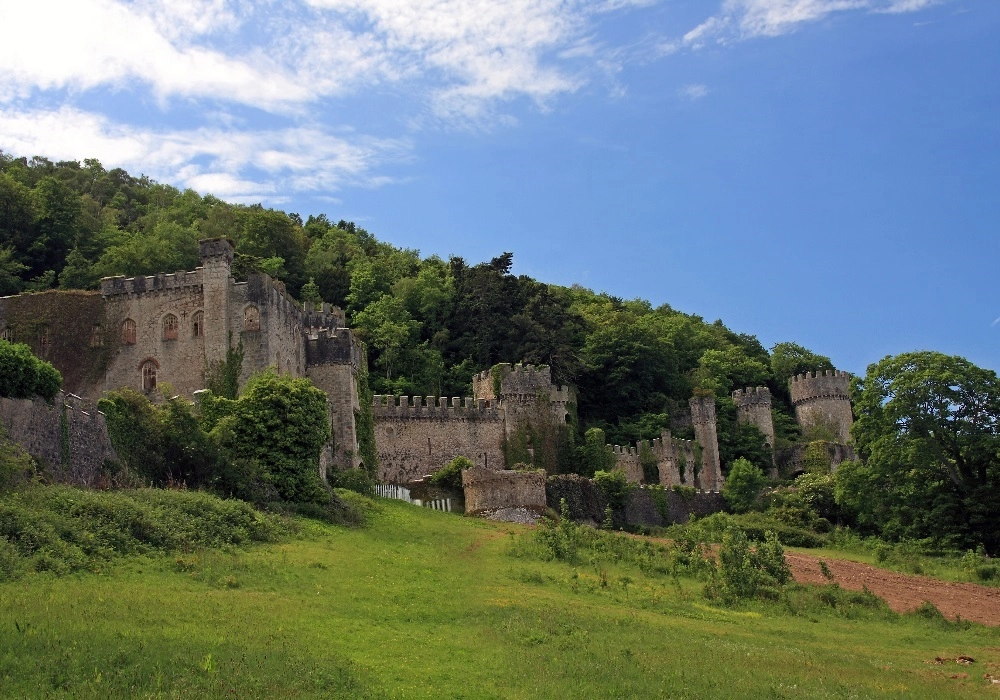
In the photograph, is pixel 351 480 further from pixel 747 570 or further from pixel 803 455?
pixel 803 455

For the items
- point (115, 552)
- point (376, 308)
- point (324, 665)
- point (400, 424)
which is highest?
point (376, 308)

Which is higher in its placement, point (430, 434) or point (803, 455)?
point (430, 434)

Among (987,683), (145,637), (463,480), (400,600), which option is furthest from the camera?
(463,480)

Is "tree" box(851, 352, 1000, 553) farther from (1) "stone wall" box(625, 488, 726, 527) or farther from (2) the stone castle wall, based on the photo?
(2) the stone castle wall

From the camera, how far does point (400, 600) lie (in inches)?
893

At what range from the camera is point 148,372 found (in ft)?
143

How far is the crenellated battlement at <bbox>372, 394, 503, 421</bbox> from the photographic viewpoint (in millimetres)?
50938

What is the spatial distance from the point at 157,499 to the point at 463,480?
1884 centimetres

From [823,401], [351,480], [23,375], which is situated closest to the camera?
[23,375]

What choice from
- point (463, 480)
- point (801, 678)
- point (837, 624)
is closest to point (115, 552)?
point (801, 678)

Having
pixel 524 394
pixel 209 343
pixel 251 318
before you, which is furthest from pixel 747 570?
pixel 524 394

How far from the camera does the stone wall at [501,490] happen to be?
42375mm

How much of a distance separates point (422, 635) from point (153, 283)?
28.5 metres

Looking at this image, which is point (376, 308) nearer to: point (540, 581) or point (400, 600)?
point (540, 581)
